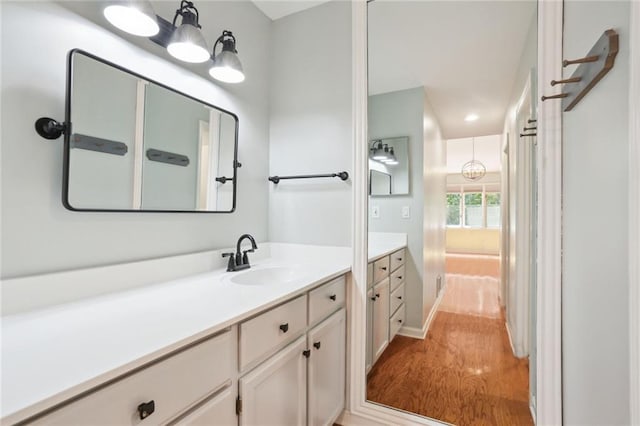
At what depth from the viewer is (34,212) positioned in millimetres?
906

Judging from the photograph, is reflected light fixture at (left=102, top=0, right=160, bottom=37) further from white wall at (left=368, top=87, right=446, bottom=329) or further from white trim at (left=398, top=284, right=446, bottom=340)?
white trim at (left=398, top=284, right=446, bottom=340)

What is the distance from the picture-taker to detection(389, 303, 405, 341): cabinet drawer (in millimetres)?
1954

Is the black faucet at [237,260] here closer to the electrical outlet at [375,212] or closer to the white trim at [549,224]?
the electrical outlet at [375,212]

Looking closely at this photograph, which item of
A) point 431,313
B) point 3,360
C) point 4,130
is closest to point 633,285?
point 3,360

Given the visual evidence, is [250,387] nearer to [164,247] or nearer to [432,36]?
[164,247]

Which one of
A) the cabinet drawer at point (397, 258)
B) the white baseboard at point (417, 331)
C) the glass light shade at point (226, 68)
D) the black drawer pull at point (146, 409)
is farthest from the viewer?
the white baseboard at point (417, 331)

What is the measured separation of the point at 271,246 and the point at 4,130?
1.31 m

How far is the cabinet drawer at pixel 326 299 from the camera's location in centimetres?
127

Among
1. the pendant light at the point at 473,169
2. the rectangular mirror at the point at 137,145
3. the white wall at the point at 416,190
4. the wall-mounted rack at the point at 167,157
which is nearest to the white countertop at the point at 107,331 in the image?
the rectangular mirror at the point at 137,145

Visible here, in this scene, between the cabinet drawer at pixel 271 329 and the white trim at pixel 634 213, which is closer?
the white trim at pixel 634 213

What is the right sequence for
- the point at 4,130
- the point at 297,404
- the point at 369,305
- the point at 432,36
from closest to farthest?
the point at 4,130
the point at 297,404
the point at 369,305
the point at 432,36

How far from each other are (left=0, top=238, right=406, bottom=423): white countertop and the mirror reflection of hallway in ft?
3.36

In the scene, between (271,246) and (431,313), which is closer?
(271,246)

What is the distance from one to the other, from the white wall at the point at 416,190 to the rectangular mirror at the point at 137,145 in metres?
0.94
